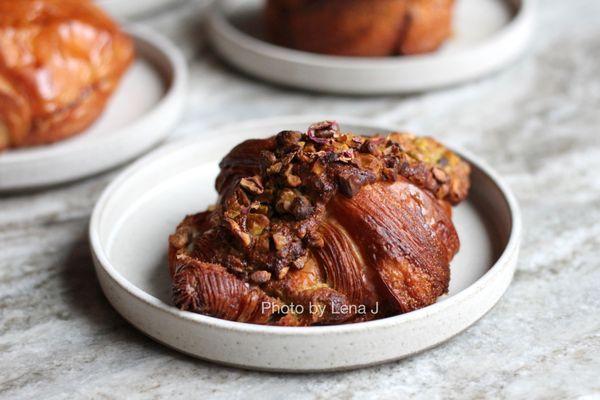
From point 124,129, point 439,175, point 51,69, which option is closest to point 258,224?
point 439,175

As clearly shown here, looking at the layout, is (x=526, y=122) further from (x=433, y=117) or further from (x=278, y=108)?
(x=278, y=108)

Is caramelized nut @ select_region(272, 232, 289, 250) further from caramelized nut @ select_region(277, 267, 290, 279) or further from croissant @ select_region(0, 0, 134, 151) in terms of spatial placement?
croissant @ select_region(0, 0, 134, 151)

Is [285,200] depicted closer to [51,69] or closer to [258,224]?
[258,224]

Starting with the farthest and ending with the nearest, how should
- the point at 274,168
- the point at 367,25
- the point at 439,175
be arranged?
1. the point at 367,25
2. the point at 439,175
3. the point at 274,168

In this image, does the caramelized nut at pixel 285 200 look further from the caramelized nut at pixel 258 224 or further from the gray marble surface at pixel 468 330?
the gray marble surface at pixel 468 330

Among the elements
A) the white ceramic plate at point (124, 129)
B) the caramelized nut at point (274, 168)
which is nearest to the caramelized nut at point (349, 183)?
the caramelized nut at point (274, 168)

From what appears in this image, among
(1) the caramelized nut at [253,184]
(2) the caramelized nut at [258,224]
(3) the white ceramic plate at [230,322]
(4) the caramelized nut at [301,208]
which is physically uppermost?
(4) the caramelized nut at [301,208]
